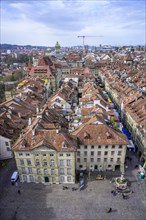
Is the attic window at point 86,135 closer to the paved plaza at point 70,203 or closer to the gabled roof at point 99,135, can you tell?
the gabled roof at point 99,135

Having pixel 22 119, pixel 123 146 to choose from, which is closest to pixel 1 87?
pixel 22 119

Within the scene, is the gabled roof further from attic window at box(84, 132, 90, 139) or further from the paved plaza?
the paved plaza

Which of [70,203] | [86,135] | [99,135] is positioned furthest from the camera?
[99,135]

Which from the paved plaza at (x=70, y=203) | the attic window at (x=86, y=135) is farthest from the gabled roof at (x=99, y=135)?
the paved plaza at (x=70, y=203)

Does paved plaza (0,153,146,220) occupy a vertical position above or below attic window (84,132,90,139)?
below

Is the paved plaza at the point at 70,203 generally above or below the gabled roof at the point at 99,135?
below

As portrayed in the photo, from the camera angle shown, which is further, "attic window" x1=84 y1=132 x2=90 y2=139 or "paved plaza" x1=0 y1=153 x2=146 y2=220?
"attic window" x1=84 y1=132 x2=90 y2=139

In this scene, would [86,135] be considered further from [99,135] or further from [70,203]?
[70,203]

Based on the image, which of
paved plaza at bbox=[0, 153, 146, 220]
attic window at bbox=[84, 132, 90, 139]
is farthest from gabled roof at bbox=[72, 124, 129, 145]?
paved plaza at bbox=[0, 153, 146, 220]

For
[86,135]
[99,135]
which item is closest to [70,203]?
[86,135]
